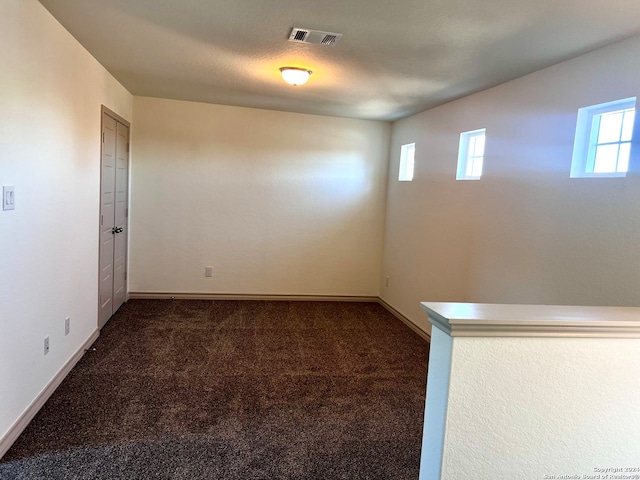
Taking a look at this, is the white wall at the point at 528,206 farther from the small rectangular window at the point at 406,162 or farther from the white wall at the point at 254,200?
the white wall at the point at 254,200

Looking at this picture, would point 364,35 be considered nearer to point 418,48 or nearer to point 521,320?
point 418,48

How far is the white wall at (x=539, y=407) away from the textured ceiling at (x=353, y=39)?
1.62 meters

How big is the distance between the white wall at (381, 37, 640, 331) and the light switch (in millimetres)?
3177

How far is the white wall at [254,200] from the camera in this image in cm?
488

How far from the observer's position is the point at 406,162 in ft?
16.7

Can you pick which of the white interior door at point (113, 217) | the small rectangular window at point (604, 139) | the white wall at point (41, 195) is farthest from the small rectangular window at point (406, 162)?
the white wall at point (41, 195)

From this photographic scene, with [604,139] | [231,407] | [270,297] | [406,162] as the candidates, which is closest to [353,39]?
[604,139]

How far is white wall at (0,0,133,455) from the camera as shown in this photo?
6.69 feet

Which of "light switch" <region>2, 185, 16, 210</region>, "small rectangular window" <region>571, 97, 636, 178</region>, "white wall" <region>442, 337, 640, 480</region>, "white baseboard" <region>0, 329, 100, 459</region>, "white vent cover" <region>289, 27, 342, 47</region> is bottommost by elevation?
"white baseboard" <region>0, 329, 100, 459</region>

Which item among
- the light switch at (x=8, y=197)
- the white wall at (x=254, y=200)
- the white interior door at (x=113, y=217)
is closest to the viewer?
the light switch at (x=8, y=197)

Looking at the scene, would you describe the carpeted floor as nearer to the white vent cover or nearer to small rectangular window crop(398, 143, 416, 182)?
small rectangular window crop(398, 143, 416, 182)

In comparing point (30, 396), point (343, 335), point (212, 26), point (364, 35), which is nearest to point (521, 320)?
point (364, 35)

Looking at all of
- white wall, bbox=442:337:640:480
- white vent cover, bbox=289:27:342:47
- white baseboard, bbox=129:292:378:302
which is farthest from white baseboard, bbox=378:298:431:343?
white vent cover, bbox=289:27:342:47

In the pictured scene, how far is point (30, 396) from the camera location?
236 cm
